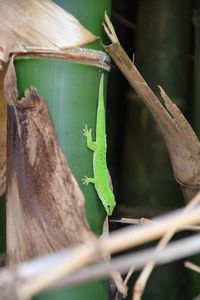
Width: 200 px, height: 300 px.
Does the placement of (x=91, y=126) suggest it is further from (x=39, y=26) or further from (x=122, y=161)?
(x=122, y=161)

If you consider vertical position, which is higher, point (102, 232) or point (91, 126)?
point (91, 126)

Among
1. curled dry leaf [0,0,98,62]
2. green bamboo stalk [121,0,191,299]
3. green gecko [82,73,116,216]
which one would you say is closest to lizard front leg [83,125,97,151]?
green gecko [82,73,116,216]

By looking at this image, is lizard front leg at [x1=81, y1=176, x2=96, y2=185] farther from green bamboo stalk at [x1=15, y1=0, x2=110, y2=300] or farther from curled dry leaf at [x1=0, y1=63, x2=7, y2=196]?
curled dry leaf at [x1=0, y1=63, x2=7, y2=196]

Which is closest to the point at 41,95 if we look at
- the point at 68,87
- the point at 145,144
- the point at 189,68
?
the point at 68,87

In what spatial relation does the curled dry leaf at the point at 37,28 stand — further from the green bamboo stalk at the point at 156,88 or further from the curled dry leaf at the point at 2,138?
the green bamboo stalk at the point at 156,88

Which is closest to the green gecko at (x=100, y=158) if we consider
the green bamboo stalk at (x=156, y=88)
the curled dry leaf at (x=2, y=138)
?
the curled dry leaf at (x=2, y=138)
